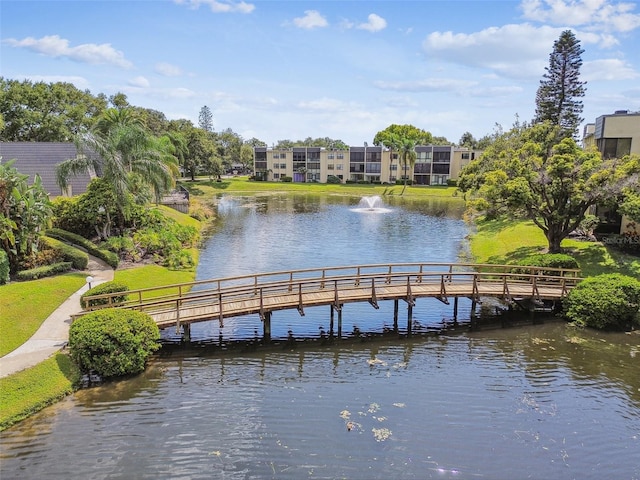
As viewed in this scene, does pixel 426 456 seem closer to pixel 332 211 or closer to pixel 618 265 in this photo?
pixel 618 265

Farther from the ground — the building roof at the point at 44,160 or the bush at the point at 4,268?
the building roof at the point at 44,160

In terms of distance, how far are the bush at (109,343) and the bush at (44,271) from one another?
10.8m

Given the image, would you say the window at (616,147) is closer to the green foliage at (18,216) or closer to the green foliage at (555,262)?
the green foliage at (555,262)

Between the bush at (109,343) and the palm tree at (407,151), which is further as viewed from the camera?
the palm tree at (407,151)

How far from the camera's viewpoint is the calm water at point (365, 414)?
47.8 feet

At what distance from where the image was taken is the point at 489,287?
28.2m

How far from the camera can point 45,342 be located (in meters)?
20.7

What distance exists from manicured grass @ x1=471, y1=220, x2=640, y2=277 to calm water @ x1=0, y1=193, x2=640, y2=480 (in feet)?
33.1

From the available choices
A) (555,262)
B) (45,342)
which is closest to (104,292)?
(45,342)

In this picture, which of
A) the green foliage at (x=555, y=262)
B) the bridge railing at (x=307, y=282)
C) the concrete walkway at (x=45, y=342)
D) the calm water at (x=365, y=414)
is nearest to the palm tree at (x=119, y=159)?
the bridge railing at (x=307, y=282)

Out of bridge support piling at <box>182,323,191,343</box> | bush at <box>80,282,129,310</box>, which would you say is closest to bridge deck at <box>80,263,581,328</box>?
bush at <box>80,282,129,310</box>

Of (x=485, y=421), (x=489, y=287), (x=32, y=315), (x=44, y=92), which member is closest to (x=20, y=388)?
(x=32, y=315)

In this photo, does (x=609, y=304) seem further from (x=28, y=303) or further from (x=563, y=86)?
(x=563, y=86)

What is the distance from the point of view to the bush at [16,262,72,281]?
2777 cm
